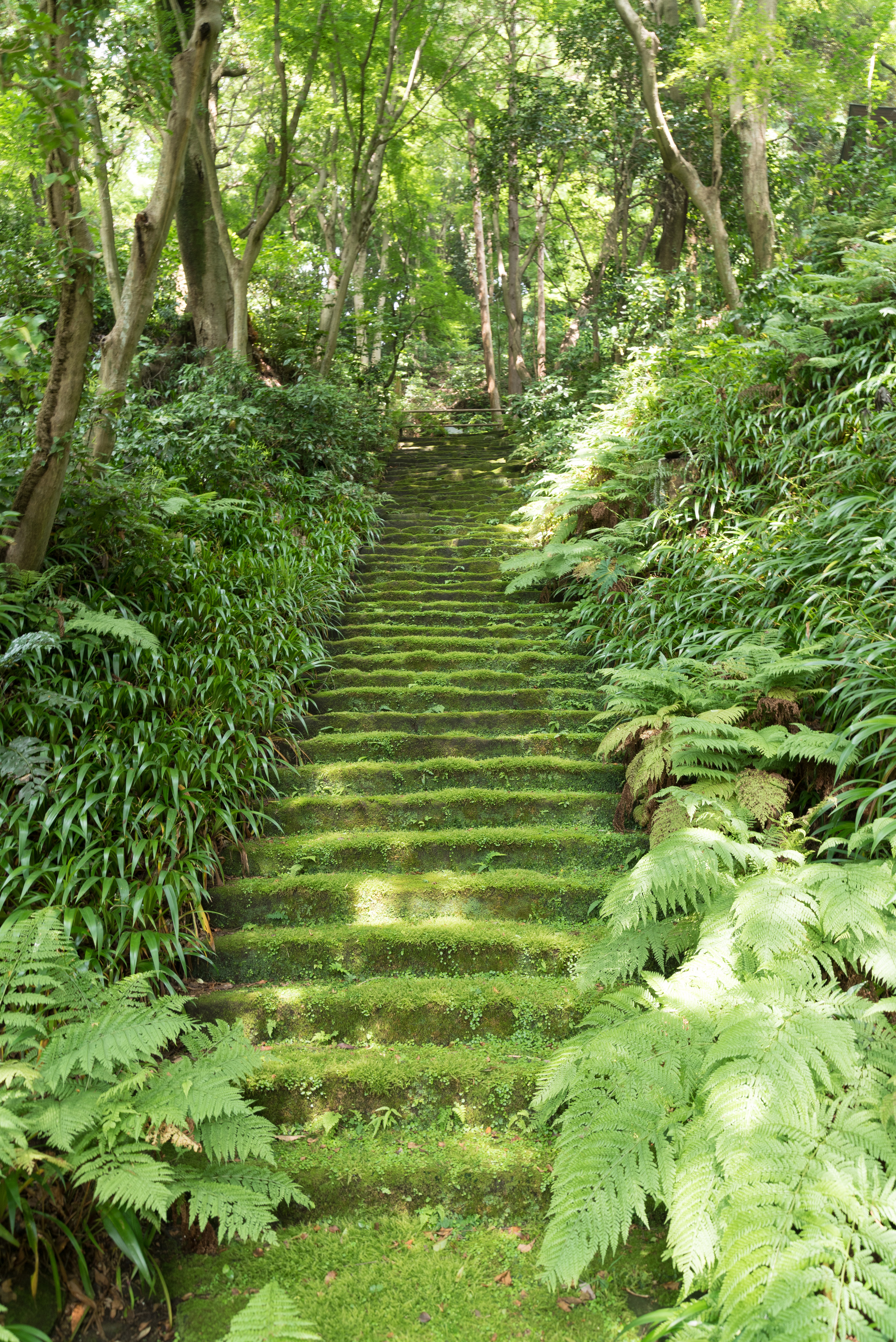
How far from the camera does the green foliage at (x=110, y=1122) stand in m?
1.82

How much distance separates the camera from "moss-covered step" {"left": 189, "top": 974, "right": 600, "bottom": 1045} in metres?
2.72

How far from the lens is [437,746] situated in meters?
4.41

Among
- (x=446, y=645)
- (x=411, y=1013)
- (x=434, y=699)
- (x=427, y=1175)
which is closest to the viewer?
(x=427, y=1175)

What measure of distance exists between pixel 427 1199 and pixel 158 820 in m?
1.82

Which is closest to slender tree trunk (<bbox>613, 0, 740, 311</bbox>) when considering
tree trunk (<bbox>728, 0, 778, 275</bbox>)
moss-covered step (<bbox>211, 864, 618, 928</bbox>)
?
tree trunk (<bbox>728, 0, 778, 275</bbox>)

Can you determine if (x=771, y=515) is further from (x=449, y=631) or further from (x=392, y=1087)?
(x=392, y=1087)

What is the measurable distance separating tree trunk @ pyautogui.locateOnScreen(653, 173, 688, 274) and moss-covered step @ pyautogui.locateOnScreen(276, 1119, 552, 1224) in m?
10.8

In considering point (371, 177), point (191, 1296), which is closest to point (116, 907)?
point (191, 1296)

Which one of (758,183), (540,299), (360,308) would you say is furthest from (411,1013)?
(540,299)

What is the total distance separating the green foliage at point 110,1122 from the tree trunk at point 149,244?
304cm

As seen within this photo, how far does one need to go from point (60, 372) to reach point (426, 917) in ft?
9.80

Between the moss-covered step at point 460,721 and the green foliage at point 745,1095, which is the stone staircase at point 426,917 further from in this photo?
the green foliage at point 745,1095

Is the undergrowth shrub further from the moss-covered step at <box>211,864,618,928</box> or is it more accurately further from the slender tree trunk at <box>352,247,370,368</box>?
the slender tree trunk at <box>352,247,370,368</box>

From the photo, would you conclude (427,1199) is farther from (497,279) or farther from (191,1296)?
(497,279)
